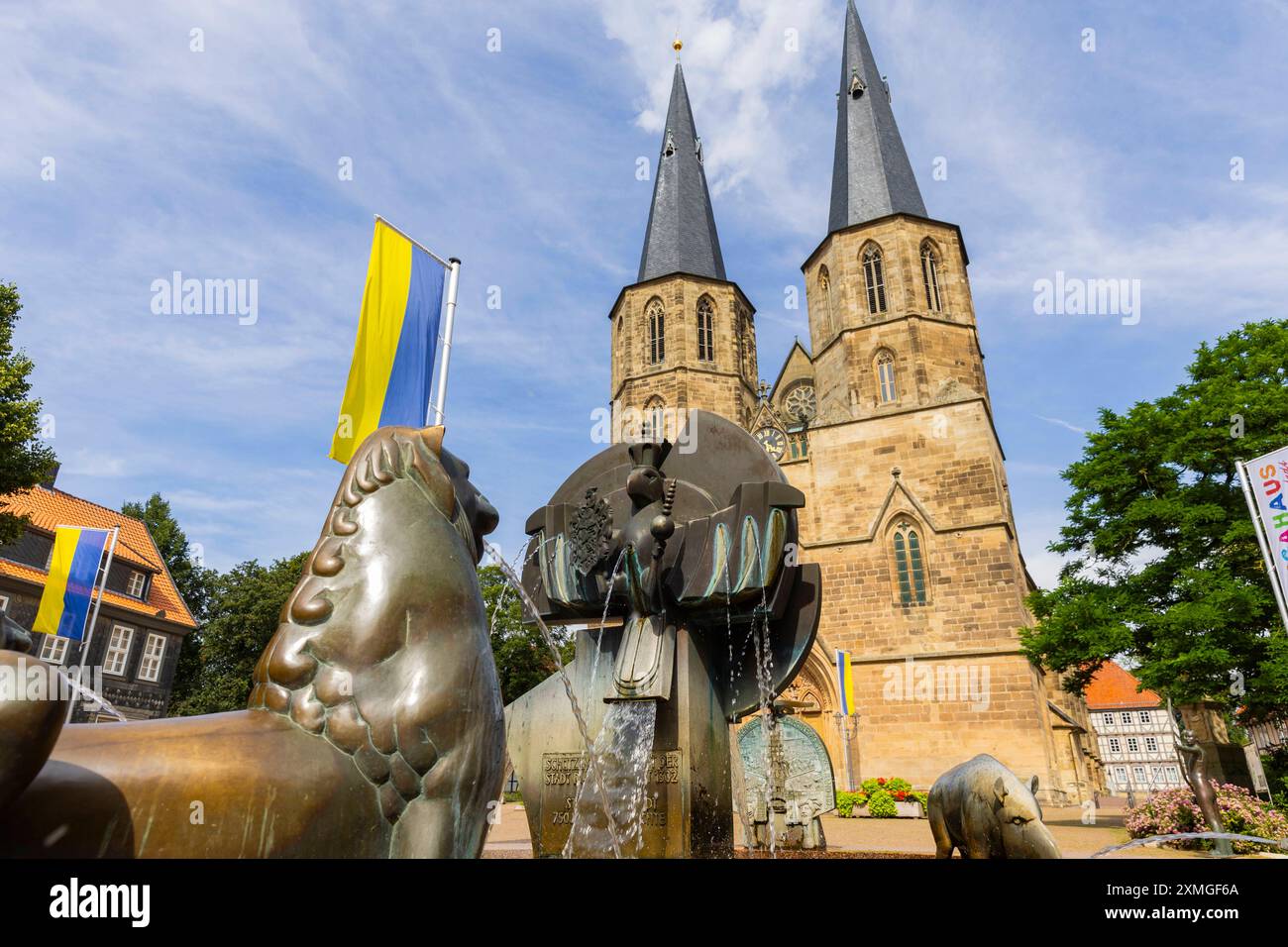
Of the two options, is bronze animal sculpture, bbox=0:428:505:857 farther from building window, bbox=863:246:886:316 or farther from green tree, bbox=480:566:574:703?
green tree, bbox=480:566:574:703

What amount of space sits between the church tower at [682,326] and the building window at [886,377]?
6243 mm

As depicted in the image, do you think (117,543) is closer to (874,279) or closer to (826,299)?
(826,299)

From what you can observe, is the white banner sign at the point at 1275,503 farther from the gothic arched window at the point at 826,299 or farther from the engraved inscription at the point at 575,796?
the gothic arched window at the point at 826,299

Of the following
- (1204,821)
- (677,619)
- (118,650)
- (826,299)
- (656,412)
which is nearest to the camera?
(677,619)

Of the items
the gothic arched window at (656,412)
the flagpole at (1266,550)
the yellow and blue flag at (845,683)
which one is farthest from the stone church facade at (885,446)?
the flagpole at (1266,550)

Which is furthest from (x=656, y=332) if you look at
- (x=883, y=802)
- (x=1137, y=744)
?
(x=1137, y=744)

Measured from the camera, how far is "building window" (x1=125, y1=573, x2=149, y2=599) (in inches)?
1010

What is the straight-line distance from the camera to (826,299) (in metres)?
30.2

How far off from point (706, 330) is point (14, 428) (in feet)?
80.7

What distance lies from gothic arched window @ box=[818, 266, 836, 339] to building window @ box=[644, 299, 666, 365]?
6869 mm

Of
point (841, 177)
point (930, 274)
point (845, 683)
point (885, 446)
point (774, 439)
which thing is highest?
point (841, 177)
